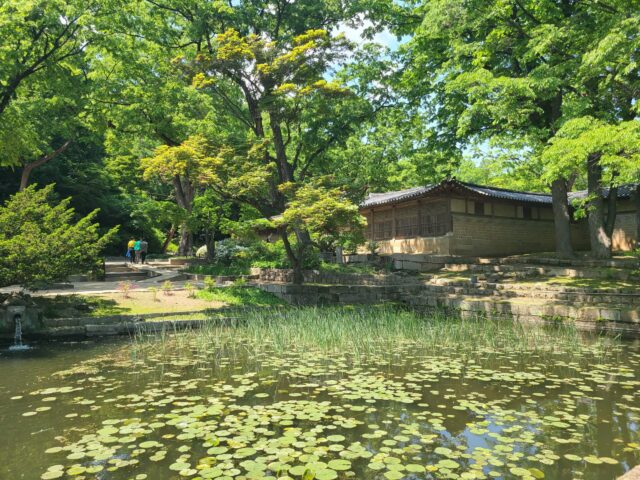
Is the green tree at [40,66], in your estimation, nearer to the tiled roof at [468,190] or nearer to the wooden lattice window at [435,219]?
the tiled roof at [468,190]

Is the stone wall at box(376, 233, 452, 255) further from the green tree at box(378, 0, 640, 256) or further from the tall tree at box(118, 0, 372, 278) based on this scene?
the tall tree at box(118, 0, 372, 278)

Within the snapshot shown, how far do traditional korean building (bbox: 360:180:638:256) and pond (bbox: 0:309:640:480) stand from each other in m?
14.2

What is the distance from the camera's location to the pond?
11.2 feet

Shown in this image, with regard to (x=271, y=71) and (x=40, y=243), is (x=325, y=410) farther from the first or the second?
(x=271, y=71)

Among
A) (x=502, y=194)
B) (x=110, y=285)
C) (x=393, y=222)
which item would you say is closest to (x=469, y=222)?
(x=502, y=194)

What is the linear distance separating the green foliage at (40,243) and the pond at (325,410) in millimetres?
1965

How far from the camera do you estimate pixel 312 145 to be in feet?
58.9

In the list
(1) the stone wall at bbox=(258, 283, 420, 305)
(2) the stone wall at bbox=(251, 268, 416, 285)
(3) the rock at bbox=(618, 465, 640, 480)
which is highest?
(2) the stone wall at bbox=(251, 268, 416, 285)

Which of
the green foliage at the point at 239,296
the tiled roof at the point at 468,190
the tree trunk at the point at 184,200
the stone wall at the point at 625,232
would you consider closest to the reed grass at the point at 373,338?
the green foliage at the point at 239,296

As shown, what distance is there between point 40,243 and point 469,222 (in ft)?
63.1

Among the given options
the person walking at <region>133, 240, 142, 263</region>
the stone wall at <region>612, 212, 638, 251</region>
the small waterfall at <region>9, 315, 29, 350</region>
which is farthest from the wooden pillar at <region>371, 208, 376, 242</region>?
the small waterfall at <region>9, 315, 29, 350</region>

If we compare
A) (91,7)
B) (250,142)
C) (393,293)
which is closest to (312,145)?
(250,142)

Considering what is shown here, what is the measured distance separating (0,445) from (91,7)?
42.7ft

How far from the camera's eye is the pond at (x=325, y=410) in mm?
3414
